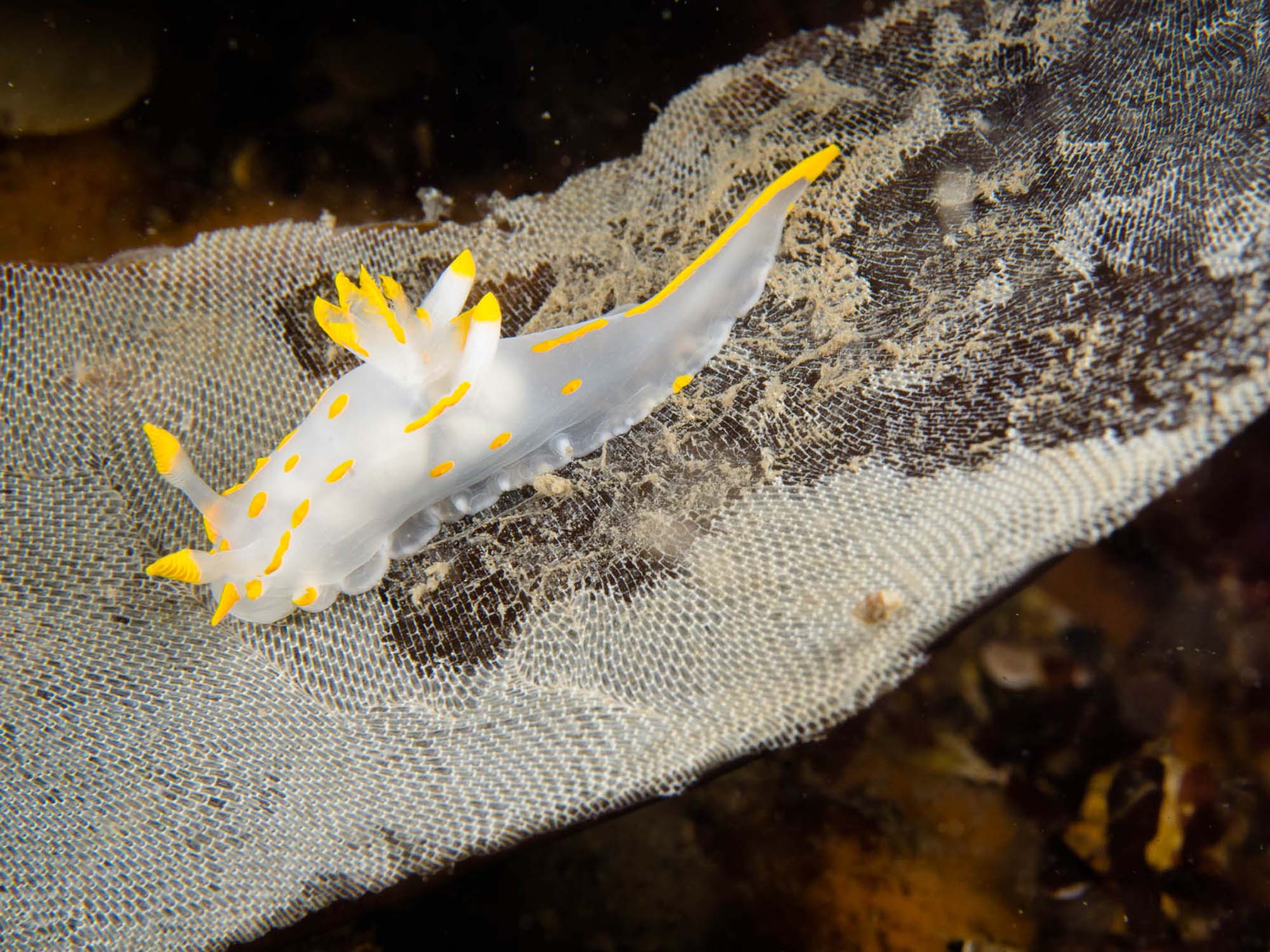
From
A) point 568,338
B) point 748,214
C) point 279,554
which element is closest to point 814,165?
point 748,214

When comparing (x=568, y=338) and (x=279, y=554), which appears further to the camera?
(x=568, y=338)

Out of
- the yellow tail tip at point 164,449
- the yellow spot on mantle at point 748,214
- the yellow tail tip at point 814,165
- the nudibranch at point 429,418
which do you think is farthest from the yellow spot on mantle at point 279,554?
the yellow tail tip at point 814,165

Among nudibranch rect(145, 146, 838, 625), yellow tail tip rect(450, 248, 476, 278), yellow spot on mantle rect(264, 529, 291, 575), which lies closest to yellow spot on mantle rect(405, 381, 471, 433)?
nudibranch rect(145, 146, 838, 625)

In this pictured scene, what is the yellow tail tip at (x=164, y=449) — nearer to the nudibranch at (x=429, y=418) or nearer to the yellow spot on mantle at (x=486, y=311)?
the nudibranch at (x=429, y=418)

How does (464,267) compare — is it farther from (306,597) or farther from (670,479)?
(306,597)

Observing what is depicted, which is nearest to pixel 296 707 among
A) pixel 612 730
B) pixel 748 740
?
pixel 612 730

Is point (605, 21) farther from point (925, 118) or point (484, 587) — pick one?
point (484, 587)
